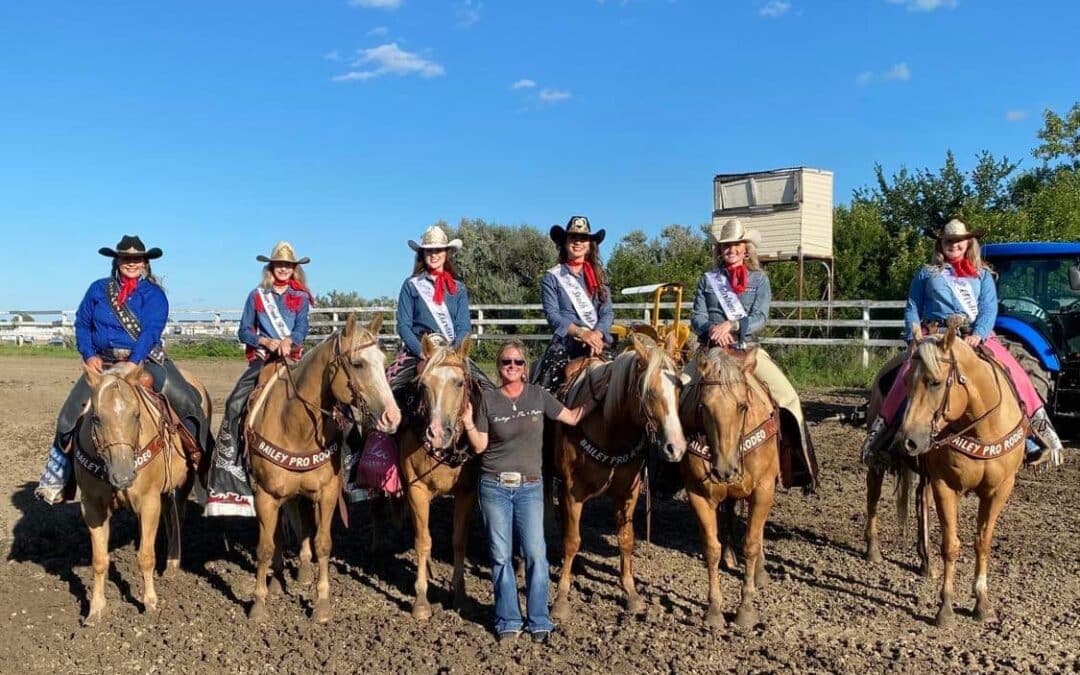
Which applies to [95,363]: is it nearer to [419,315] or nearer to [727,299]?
[419,315]

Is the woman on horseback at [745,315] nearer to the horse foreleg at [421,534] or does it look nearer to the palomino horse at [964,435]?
the palomino horse at [964,435]

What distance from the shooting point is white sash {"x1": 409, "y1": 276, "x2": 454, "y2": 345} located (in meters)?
6.16

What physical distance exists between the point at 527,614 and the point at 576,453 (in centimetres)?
101

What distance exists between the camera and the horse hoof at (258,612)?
5402 millimetres

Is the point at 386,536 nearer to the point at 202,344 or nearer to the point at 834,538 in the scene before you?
the point at 834,538

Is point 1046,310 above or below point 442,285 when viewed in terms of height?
below

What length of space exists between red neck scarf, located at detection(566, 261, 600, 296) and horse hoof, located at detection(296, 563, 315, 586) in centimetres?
287

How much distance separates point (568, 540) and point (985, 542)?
256cm

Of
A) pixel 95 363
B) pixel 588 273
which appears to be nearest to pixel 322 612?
pixel 95 363

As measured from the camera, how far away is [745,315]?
19.6 ft

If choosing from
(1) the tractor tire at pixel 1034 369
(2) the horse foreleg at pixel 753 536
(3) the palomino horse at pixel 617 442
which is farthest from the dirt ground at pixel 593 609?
(1) the tractor tire at pixel 1034 369

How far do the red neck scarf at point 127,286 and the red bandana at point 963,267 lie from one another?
5747 millimetres

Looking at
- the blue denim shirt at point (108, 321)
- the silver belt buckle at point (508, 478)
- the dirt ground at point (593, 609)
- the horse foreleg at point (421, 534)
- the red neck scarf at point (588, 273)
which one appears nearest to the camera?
the dirt ground at point (593, 609)

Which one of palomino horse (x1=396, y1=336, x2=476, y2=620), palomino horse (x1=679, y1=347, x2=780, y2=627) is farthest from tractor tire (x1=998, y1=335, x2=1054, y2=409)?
palomino horse (x1=396, y1=336, x2=476, y2=620)
